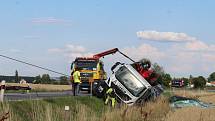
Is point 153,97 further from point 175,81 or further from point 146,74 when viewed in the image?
point 175,81

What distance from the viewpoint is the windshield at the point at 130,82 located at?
26.3m

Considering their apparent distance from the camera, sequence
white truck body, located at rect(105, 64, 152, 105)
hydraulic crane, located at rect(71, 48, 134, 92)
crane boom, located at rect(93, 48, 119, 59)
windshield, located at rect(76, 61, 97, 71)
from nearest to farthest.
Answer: white truck body, located at rect(105, 64, 152, 105)
hydraulic crane, located at rect(71, 48, 134, 92)
windshield, located at rect(76, 61, 97, 71)
crane boom, located at rect(93, 48, 119, 59)

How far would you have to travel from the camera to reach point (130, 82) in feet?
87.2

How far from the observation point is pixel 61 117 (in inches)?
601

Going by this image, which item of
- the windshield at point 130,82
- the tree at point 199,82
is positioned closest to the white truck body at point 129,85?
the windshield at point 130,82

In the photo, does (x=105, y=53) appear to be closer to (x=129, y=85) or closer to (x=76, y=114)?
(x=129, y=85)

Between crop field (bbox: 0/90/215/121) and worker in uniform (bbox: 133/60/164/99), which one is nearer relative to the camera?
crop field (bbox: 0/90/215/121)

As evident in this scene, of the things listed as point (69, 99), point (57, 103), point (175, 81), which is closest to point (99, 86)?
point (69, 99)

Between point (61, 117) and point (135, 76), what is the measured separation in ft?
37.6

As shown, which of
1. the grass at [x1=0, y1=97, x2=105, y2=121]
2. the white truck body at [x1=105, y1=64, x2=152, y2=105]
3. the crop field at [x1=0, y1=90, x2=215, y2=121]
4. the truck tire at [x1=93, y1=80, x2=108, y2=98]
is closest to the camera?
the grass at [x1=0, y1=97, x2=105, y2=121]

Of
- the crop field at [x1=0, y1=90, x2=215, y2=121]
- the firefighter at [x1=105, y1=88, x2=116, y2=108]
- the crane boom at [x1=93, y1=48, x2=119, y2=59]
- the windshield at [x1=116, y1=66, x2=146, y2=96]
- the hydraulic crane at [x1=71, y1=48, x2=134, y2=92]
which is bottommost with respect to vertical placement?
the crop field at [x1=0, y1=90, x2=215, y2=121]

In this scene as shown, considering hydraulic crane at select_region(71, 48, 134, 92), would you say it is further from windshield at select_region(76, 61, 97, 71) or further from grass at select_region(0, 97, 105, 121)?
grass at select_region(0, 97, 105, 121)

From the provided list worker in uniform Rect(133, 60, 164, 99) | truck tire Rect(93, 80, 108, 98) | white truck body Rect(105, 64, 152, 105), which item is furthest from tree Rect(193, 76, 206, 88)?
white truck body Rect(105, 64, 152, 105)

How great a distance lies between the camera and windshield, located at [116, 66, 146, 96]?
86.3ft
